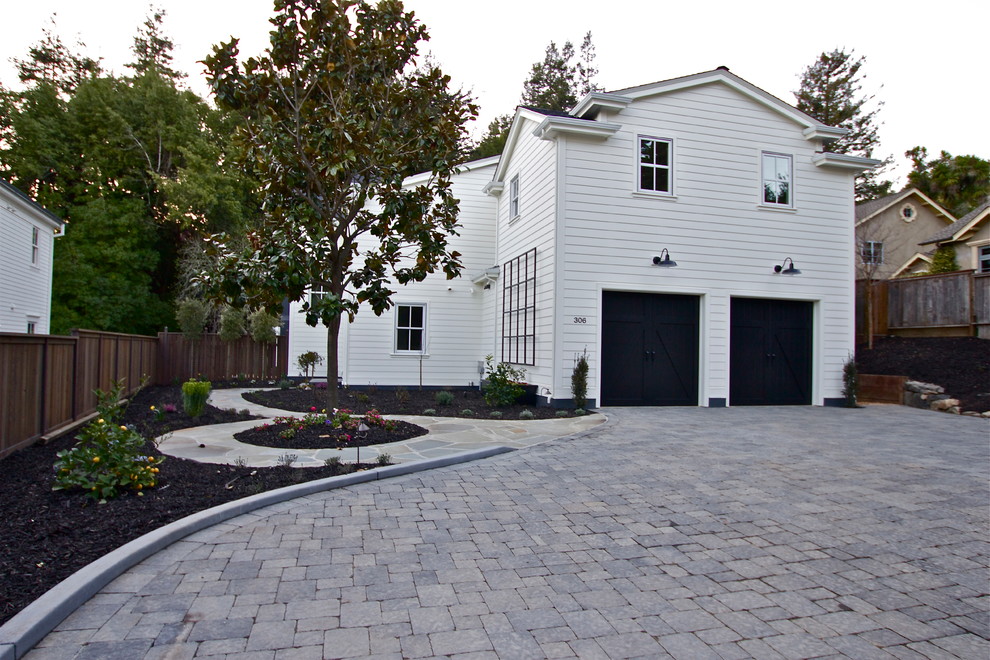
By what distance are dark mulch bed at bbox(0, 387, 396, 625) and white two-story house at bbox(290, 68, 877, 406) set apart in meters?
6.15

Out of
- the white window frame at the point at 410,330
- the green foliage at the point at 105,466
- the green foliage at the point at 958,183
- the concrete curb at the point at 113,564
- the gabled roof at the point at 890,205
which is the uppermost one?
the green foliage at the point at 958,183

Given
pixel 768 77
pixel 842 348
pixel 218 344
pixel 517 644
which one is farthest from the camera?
pixel 768 77

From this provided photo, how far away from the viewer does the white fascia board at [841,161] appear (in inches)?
464

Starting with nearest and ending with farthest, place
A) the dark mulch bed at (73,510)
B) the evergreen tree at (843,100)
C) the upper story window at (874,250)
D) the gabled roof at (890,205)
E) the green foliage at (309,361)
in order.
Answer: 1. the dark mulch bed at (73,510)
2. the green foliage at (309,361)
3. the upper story window at (874,250)
4. the gabled roof at (890,205)
5. the evergreen tree at (843,100)

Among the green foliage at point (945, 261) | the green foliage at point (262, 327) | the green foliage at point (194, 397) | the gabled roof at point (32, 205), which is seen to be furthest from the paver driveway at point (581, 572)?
the green foliage at point (945, 261)

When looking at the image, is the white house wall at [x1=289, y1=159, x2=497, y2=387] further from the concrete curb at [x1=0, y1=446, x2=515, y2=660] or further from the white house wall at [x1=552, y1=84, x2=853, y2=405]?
the concrete curb at [x1=0, y1=446, x2=515, y2=660]

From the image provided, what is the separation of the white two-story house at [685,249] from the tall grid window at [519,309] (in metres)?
0.06

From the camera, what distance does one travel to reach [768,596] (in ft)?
9.93

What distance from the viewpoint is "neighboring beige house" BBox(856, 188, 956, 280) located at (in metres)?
23.6

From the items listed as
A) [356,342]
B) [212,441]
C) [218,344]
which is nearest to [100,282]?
[218,344]

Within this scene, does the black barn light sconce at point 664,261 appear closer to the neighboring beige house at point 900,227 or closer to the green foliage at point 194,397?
the green foliage at point 194,397

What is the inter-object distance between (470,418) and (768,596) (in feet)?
21.9

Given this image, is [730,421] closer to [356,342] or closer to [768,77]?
[356,342]

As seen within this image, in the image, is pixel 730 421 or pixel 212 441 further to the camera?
pixel 730 421
